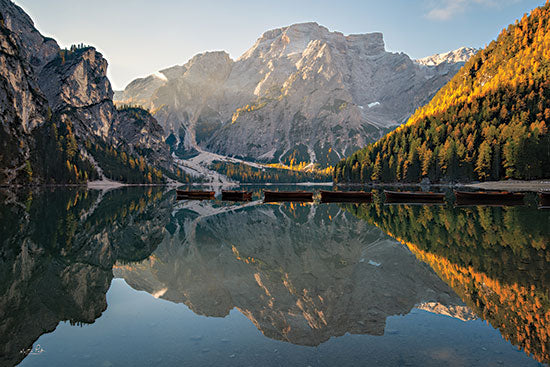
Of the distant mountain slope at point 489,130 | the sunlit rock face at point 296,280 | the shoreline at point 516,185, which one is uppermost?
the distant mountain slope at point 489,130

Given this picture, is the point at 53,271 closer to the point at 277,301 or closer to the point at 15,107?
the point at 277,301

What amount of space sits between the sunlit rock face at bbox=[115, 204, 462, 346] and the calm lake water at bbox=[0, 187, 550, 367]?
0.27 ft

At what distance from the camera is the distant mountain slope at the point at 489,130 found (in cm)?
11999

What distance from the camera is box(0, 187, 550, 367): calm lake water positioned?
28.8ft

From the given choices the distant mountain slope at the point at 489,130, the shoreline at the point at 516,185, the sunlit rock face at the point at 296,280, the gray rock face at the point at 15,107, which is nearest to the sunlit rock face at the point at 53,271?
the sunlit rock face at the point at 296,280

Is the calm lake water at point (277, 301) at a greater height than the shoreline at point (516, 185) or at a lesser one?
greater

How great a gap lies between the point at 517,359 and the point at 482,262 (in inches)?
400

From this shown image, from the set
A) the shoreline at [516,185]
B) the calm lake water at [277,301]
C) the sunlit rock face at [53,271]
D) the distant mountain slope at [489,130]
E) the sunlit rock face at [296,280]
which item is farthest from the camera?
the distant mountain slope at [489,130]

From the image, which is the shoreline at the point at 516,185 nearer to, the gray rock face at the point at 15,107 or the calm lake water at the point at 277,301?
the calm lake water at the point at 277,301

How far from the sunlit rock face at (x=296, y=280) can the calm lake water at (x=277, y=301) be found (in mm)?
81

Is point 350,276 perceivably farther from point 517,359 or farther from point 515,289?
point 517,359

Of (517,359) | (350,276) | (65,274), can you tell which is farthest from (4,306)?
(517,359)

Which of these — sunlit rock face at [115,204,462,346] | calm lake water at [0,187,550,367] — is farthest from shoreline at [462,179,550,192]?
sunlit rock face at [115,204,462,346]

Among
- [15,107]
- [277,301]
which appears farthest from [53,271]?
[15,107]
